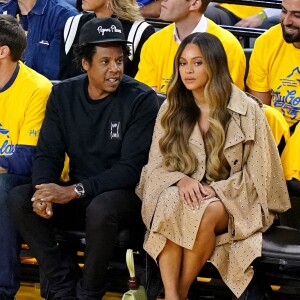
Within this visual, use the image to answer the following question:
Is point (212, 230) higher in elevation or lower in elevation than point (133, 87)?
lower

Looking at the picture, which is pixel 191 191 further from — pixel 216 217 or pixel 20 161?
pixel 20 161

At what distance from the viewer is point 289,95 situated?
207 inches

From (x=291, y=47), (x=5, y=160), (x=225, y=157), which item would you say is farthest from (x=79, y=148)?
(x=291, y=47)

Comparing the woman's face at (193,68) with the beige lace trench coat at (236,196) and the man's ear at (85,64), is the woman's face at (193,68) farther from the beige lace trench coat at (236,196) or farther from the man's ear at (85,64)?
the man's ear at (85,64)

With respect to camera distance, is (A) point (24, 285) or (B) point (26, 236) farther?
(A) point (24, 285)

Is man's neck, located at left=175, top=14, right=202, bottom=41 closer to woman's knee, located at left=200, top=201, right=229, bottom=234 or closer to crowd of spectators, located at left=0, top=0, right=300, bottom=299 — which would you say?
crowd of spectators, located at left=0, top=0, right=300, bottom=299

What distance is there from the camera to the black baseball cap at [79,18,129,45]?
198 inches

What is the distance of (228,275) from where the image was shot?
4586mm

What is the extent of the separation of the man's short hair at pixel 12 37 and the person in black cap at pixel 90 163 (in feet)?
0.97

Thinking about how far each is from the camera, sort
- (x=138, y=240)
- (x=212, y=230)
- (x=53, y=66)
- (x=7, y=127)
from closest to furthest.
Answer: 1. (x=212, y=230)
2. (x=138, y=240)
3. (x=7, y=127)
4. (x=53, y=66)

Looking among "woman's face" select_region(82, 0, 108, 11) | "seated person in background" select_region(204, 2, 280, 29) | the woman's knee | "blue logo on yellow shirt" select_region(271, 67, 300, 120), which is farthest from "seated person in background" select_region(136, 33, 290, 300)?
"seated person in background" select_region(204, 2, 280, 29)

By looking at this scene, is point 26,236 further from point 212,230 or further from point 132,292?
point 212,230

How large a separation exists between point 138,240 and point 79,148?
1.80 feet

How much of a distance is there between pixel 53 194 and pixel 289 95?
129 centimetres
